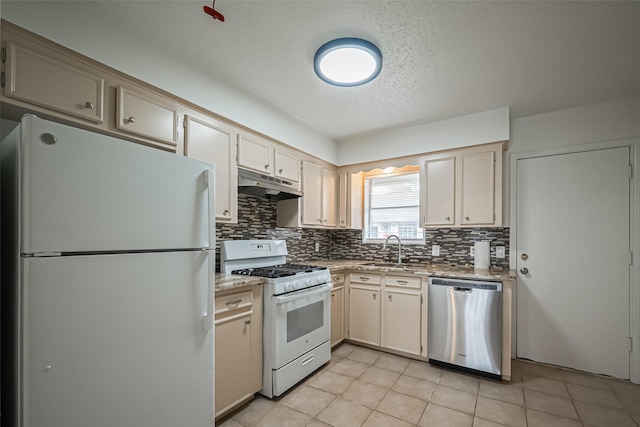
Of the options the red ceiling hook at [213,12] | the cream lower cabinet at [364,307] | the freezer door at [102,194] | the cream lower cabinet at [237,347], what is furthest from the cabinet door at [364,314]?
the red ceiling hook at [213,12]

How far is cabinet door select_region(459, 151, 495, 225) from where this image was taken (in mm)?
2924

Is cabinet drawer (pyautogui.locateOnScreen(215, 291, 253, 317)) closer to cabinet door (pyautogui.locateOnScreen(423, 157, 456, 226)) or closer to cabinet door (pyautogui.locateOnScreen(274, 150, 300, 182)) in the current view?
cabinet door (pyautogui.locateOnScreen(274, 150, 300, 182))

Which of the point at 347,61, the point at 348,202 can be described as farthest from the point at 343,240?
the point at 347,61

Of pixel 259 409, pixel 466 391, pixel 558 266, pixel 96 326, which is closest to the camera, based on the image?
pixel 96 326

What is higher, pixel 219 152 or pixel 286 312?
pixel 219 152

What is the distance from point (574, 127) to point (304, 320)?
3.15 metres

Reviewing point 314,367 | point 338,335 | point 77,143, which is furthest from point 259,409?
point 77,143

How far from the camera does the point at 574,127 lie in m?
2.82

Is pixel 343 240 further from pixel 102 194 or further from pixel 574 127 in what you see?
pixel 102 194

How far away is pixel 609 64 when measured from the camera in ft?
6.88

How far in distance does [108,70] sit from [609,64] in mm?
3331

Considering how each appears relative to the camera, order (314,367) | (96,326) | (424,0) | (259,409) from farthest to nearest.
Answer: (314,367), (259,409), (424,0), (96,326)

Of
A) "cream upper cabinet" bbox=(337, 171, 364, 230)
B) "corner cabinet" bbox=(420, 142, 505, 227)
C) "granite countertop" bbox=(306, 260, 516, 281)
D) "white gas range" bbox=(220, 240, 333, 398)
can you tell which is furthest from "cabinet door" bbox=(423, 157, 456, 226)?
"white gas range" bbox=(220, 240, 333, 398)

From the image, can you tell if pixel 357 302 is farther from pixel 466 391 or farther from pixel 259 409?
pixel 259 409
